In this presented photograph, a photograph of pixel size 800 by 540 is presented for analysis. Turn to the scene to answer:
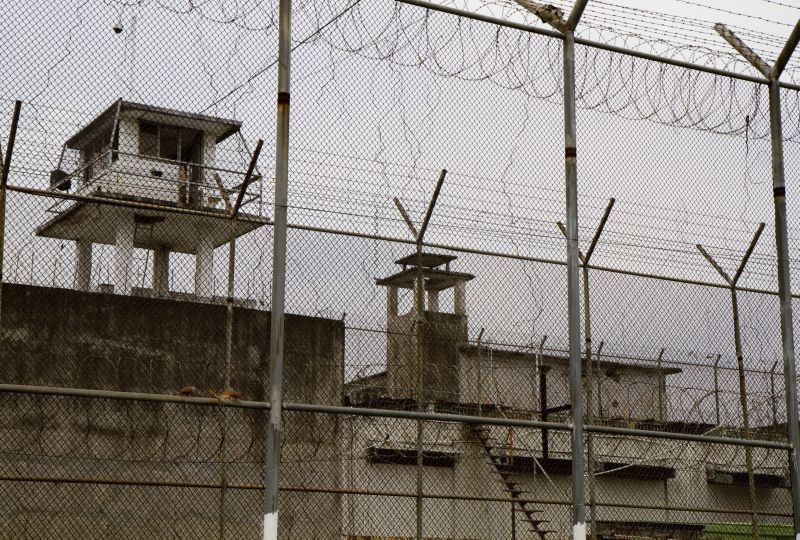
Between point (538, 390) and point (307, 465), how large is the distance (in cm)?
377

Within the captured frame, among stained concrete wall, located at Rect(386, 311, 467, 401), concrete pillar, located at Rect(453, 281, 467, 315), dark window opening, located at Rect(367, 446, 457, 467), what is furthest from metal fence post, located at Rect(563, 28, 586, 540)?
dark window opening, located at Rect(367, 446, 457, 467)

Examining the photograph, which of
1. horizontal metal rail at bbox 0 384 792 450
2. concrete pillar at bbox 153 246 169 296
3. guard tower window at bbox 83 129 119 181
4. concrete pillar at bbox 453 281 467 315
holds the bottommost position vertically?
horizontal metal rail at bbox 0 384 792 450

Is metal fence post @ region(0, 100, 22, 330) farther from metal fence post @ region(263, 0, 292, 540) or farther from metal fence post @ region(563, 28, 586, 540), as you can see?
Answer: metal fence post @ region(563, 28, 586, 540)

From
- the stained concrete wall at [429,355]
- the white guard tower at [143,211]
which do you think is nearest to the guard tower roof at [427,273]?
the stained concrete wall at [429,355]

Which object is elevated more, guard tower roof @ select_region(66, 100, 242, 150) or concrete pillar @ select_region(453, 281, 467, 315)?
guard tower roof @ select_region(66, 100, 242, 150)

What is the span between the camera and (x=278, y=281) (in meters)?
7.83

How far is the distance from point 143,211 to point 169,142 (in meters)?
9.09

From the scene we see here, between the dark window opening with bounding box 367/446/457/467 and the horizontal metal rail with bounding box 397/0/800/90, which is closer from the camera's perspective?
the horizontal metal rail with bounding box 397/0/800/90

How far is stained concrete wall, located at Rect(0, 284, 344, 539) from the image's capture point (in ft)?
35.6

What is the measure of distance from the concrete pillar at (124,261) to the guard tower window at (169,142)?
3.59m

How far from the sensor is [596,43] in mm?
9750

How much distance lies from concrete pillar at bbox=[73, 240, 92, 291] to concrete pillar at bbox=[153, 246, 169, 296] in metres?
0.79

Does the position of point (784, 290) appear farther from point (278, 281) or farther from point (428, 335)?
point (278, 281)

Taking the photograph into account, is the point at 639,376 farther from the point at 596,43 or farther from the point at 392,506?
the point at 596,43
